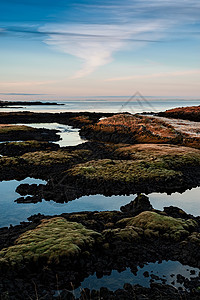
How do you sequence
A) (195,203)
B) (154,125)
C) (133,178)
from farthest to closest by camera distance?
(154,125) → (133,178) → (195,203)

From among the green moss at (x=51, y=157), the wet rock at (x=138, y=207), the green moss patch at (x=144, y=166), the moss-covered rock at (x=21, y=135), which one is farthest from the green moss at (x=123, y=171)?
the moss-covered rock at (x=21, y=135)

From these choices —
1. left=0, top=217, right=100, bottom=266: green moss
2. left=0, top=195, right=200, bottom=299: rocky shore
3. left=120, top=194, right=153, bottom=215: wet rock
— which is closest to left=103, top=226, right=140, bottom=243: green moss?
left=0, top=195, right=200, bottom=299: rocky shore

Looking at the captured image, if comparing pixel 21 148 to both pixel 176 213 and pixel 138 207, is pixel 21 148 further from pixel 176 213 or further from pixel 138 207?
pixel 176 213

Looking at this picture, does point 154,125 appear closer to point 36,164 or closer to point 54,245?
point 36,164

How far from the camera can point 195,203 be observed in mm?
24516

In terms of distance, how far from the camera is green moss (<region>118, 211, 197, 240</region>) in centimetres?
1647

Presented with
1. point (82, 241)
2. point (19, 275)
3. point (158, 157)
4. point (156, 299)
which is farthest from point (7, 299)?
point (158, 157)

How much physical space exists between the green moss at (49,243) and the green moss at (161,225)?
10.5 ft

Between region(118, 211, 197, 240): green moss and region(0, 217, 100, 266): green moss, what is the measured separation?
125 inches

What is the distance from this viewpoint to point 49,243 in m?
14.8

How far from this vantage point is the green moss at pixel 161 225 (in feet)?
54.0

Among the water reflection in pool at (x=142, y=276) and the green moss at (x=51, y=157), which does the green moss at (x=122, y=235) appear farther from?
the green moss at (x=51, y=157)

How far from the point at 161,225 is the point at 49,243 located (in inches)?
290

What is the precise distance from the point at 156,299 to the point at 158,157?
94.6 ft
